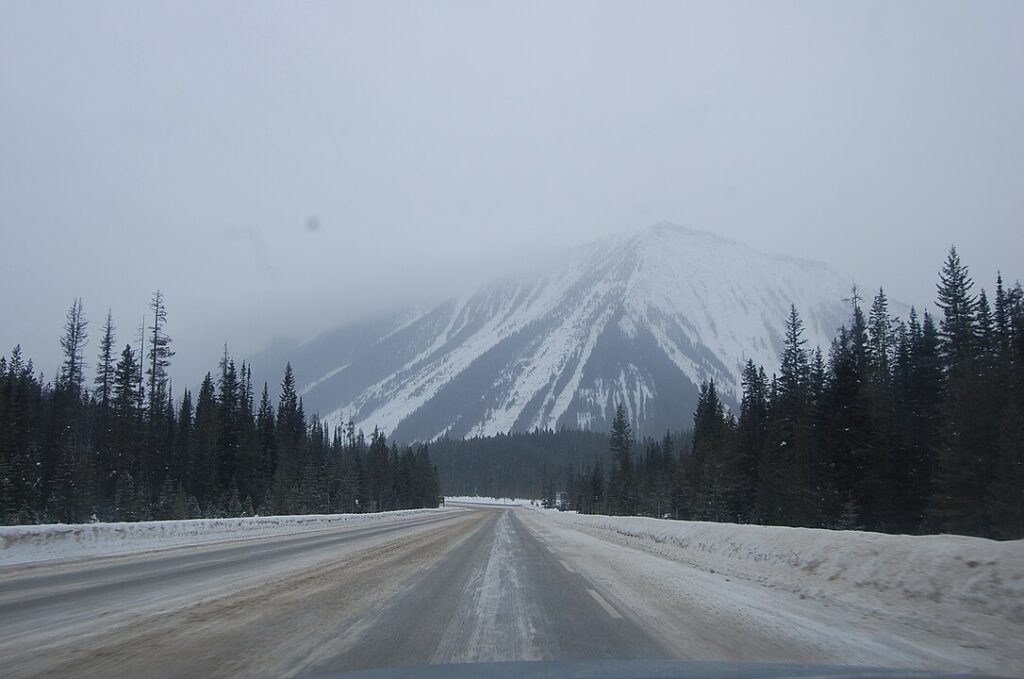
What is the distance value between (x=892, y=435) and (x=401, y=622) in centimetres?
4924

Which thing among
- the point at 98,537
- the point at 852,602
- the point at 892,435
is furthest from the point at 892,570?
the point at 892,435

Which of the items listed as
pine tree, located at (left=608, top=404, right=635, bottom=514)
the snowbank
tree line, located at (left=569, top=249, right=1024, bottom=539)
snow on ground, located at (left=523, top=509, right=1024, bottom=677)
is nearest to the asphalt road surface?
snow on ground, located at (left=523, top=509, right=1024, bottom=677)

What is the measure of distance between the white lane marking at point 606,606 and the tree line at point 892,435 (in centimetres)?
3190

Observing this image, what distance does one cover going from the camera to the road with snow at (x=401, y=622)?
247 inches

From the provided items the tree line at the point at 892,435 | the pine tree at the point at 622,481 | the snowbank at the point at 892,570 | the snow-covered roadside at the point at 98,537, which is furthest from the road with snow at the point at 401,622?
the pine tree at the point at 622,481

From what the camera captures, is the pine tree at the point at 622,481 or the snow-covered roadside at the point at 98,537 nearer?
the snow-covered roadside at the point at 98,537

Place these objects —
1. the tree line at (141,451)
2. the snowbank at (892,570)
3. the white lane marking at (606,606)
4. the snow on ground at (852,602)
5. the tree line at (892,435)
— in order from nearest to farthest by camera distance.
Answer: the snow on ground at (852,602) < the snowbank at (892,570) < the white lane marking at (606,606) < the tree line at (892,435) < the tree line at (141,451)

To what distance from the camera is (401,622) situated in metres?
8.16

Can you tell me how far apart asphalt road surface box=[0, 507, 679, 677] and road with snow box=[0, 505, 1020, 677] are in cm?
3

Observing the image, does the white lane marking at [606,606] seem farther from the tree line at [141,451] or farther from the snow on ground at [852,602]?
the tree line at [141,451]

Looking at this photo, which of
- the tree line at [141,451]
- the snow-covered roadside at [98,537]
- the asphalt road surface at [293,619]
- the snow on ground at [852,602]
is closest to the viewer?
the asphalt road surface at [293,619]

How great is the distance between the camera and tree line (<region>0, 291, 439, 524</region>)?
5028cm

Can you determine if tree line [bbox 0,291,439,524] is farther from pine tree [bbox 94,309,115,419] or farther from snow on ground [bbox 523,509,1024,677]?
snow on ground [bbox 523,509,1024,677]

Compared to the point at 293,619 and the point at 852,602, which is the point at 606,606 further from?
the point at 293,619
